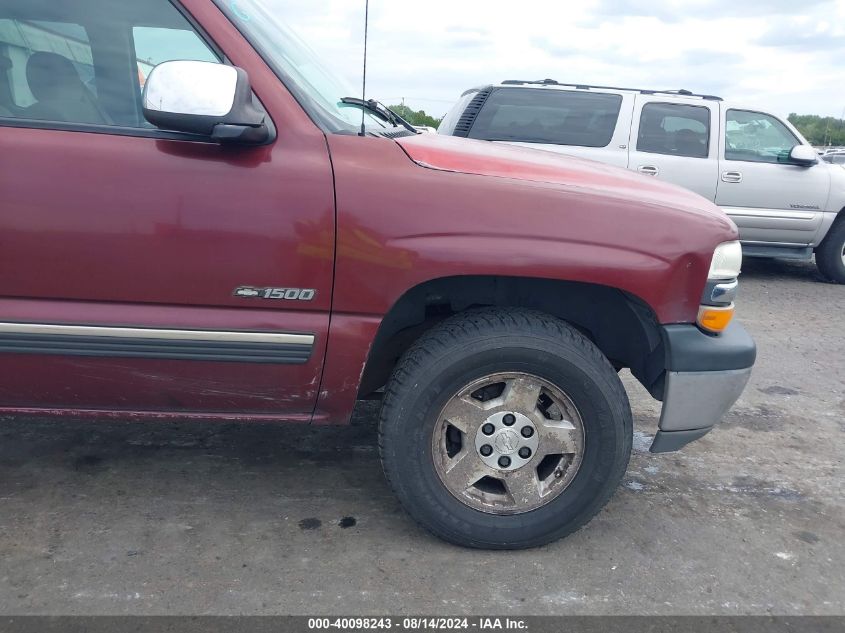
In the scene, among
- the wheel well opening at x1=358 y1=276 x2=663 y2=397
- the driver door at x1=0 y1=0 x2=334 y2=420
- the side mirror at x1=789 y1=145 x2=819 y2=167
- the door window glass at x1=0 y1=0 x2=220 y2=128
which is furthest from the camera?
the side mirror at x1=789 y1=145 x2=819 y2=167

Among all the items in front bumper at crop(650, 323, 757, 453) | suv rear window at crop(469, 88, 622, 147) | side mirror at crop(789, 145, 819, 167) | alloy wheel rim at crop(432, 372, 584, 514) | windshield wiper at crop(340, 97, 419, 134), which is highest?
windshield wiper at crop(340, 97, 419, 134)

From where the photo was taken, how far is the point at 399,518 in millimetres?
2963

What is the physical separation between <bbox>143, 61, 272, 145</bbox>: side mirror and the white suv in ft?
17.5

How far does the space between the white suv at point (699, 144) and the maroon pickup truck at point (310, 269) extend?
4929 mm

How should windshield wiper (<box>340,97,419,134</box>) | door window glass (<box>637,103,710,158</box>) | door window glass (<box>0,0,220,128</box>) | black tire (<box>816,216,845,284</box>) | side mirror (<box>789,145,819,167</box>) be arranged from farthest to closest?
black tire (<box>816,216,845,284</box>), side mirror (<box>789,145,819,167</box>), door window glass (<box>637,103,710,158</box>), windshield wiper (<box>340,97,419,134</box>), door window glass (<box>0,0,220,128</box>)

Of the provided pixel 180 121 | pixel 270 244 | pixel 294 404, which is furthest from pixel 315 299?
pixel 180 121

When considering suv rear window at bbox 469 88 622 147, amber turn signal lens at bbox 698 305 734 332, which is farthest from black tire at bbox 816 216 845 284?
amber turn signal lens at bbox 698 305 734 332

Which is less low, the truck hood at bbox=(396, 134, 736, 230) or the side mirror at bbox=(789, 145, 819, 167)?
the truck hood at bbox=(396, 134, 736, 230)

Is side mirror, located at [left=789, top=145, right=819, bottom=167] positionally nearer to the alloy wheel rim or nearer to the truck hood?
the truck hood

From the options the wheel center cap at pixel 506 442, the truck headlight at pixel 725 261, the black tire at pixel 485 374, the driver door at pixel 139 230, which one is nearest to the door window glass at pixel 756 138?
the truck headlight at pixel 725 261

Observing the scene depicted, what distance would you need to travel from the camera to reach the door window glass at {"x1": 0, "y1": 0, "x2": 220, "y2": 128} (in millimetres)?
2465

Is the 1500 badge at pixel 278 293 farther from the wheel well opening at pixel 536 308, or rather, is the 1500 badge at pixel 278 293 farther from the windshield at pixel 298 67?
the windshield at pixel 298 67

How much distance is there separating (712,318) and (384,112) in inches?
66.7

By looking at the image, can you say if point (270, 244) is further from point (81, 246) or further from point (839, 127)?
point (839, 127)
